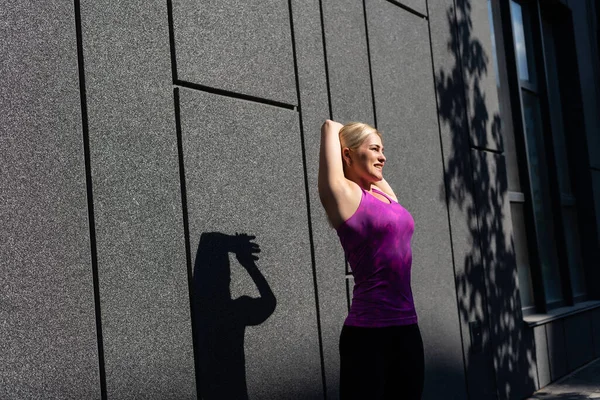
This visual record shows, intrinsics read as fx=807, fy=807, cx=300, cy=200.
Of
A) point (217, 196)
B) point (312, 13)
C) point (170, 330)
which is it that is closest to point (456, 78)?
point (312, 13)

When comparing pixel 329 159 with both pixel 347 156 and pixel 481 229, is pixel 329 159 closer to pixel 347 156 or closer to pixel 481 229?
pixel 347 156

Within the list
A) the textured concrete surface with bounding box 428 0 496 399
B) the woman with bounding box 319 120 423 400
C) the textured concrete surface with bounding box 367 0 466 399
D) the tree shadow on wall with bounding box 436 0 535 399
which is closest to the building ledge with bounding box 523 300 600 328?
the tree shadow on wall with bounding box 436 0 535 399

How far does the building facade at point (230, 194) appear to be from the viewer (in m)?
3.38

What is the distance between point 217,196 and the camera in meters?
4.30

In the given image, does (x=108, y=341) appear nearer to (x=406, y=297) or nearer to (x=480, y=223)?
(x=406, y=297)

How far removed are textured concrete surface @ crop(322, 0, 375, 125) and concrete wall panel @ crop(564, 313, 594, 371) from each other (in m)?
4.47

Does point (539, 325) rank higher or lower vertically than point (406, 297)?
lower

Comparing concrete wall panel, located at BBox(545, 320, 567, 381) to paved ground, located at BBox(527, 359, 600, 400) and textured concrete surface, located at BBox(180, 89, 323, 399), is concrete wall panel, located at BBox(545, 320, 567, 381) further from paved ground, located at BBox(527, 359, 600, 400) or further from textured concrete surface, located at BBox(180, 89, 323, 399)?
textured concrete surface, located at BBox(180, 89, 323, 399)

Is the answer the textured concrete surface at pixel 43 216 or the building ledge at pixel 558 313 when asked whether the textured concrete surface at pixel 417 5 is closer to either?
the building ledge at pixel 558 313

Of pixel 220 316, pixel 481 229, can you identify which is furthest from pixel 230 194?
pixel 481 229

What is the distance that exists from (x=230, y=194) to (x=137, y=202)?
72 cm

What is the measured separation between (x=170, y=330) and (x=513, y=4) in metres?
7.05

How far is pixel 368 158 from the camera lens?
381 cm

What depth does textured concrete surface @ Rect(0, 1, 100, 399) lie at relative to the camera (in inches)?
126
